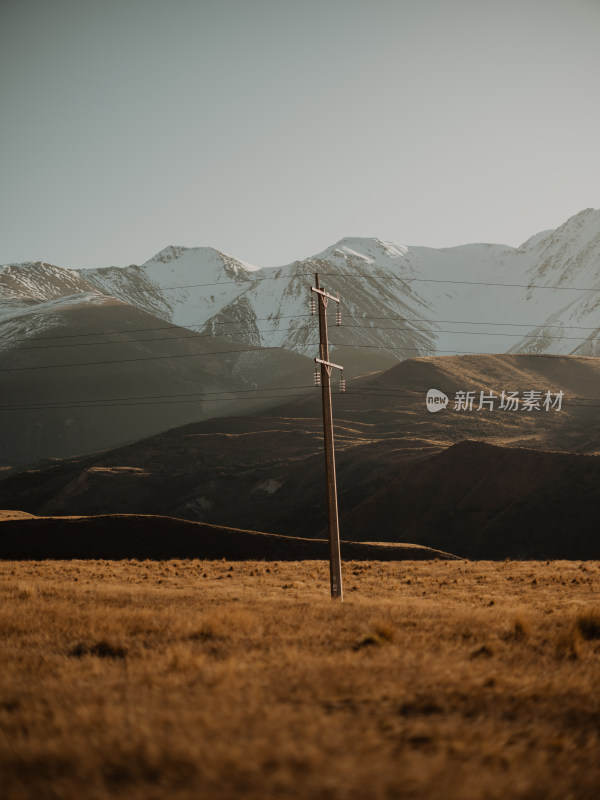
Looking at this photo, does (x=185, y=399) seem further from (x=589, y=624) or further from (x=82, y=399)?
(x=589, y=624)

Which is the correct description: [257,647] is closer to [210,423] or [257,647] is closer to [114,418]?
[210,423]

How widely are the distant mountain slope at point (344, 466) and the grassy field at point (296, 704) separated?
4335 centimetres

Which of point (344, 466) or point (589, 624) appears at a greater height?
point (589, 624)

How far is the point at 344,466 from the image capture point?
85.6m

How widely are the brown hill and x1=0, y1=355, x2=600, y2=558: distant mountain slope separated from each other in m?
16.2

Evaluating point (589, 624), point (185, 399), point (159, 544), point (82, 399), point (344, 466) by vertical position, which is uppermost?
point (82, 399)

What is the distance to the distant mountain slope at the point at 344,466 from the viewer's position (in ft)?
212

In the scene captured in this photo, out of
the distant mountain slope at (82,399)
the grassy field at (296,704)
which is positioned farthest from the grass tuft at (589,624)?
the distant mountain slope at (82,399)

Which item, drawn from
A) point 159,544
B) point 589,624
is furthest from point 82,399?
point 589,624

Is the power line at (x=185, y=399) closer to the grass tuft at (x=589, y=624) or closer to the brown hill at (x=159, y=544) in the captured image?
the brown hill at (x=159, y=544)

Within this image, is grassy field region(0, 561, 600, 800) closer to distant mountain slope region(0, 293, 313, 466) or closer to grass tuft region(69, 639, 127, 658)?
grass tuft region(69, 639, 127, 658)

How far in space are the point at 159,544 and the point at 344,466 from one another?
44.5 meters

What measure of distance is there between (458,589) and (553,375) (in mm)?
134174

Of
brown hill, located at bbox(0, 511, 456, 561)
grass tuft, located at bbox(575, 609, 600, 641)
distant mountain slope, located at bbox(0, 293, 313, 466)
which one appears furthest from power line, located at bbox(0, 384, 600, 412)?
grass tuft, located at bbox(575, 609, 600, 641)
